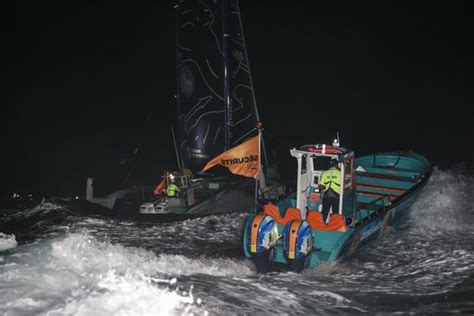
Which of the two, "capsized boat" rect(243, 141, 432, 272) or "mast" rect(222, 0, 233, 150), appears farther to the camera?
"mast" rect(222, 0, 233, 150)

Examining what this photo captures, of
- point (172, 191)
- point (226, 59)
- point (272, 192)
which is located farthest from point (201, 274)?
point (226, 59)

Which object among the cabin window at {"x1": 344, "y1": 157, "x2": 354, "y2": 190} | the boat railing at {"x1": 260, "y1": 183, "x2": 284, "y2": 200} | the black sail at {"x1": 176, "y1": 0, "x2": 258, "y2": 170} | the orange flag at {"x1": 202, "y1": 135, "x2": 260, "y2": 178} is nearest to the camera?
the cabin window at {"x1": 344, "y1": 157, "x2": 354, "y2": 190}

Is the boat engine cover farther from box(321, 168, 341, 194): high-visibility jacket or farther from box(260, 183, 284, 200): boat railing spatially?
box(260, 183, 284, 200): boat railing

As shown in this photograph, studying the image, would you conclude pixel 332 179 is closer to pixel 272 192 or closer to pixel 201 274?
pixel 201 274

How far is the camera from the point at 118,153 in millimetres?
40719

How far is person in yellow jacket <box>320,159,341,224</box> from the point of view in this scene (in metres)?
9.49

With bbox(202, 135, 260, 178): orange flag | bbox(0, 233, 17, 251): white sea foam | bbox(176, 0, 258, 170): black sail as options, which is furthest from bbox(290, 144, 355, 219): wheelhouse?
bbox(176, 0, 258, 170): black sail

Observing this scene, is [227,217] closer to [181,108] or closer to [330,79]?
[181,108]

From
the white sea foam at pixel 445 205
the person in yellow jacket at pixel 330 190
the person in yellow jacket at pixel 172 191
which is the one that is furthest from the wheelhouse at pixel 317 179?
the person in yellow jacket at pixel 172 191

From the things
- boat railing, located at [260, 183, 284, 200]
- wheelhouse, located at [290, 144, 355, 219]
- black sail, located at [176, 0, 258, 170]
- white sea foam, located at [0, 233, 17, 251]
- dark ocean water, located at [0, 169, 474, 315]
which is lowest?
dark ocean water, located at [0, 169, 474, 315]

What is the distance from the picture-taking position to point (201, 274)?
7.74 metres

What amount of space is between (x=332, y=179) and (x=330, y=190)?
0.23 metres

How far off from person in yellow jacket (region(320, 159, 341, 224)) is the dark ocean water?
1010 millimetres

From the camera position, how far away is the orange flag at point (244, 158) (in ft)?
36.3
